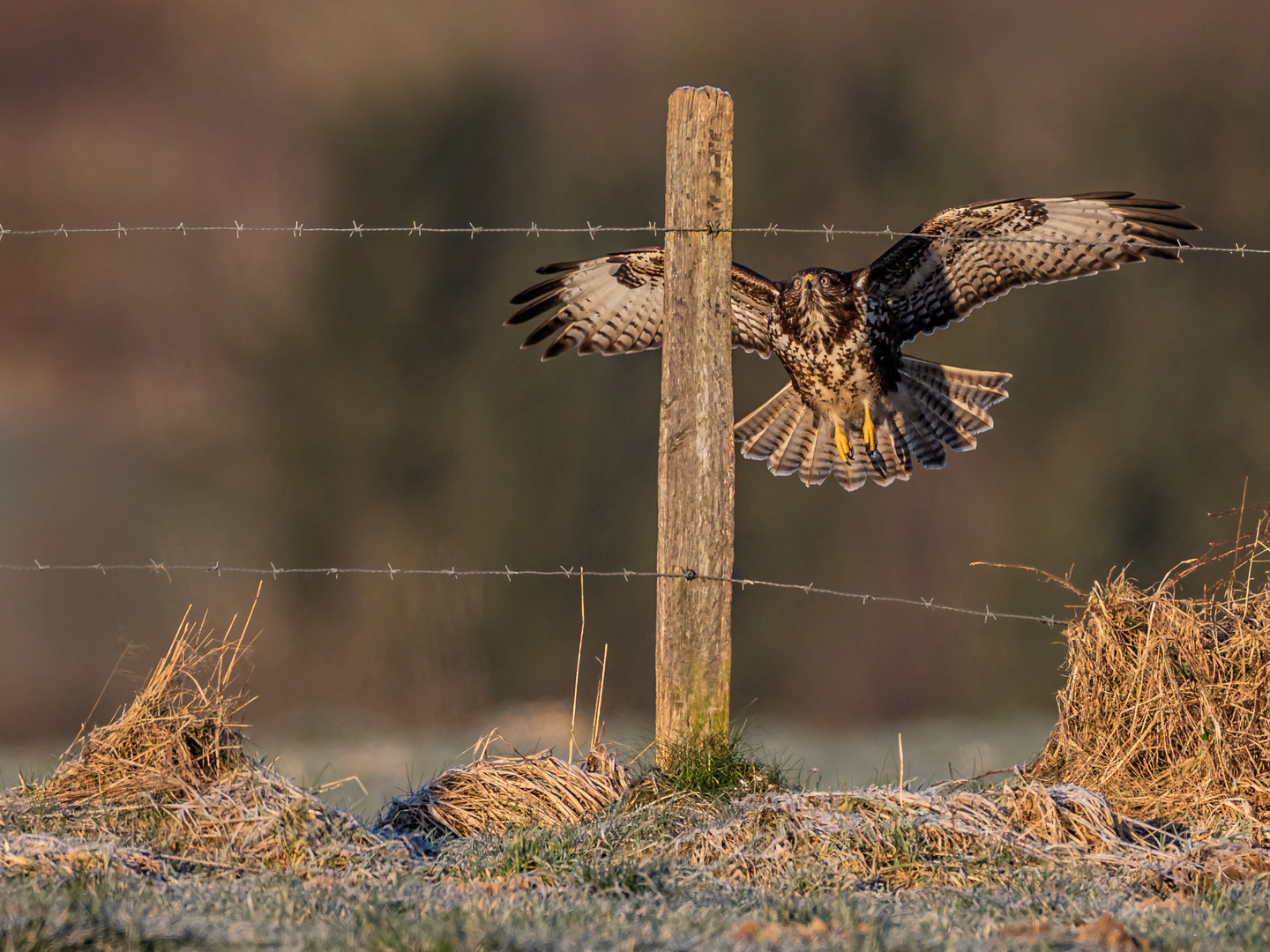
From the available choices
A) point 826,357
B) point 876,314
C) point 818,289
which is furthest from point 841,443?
point 818,289

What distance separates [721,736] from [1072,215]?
127 inches

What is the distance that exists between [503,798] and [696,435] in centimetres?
153

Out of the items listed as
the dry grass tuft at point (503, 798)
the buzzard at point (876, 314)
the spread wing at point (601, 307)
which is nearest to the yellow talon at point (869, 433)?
the buzzard at point (876, 314)

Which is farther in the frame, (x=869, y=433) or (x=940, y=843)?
(x=869, y=433)

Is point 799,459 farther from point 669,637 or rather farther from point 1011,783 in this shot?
point 1011,783

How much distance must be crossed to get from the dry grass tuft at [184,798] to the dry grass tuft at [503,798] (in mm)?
563

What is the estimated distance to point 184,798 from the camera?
A: 3.52 meters

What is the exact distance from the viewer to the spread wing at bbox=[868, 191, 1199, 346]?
555cm

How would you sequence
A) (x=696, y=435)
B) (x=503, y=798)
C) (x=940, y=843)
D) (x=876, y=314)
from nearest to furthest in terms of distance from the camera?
(x=940, y=843)
(x=503, y=798)
(x=696, y=435)
(x=876, y=314)

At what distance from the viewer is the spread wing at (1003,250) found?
555cm

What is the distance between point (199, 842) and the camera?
3385 mm

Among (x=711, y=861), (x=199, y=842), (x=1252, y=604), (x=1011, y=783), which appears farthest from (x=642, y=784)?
(x=1252, y=604)

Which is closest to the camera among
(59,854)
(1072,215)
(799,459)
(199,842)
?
(59,854)

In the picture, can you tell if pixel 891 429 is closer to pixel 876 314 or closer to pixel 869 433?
pixel 869 433
